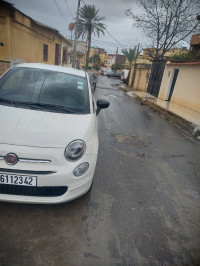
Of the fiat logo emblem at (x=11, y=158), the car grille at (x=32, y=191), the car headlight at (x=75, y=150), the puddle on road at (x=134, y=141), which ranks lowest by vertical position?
the puddle on road at (x=134, y=141)

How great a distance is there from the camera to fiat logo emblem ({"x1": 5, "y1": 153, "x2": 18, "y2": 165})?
1.95 meters

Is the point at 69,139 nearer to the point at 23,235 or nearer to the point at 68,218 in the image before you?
the point at 68,218

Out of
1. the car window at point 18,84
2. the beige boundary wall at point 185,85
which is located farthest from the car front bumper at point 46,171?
the beige boundary wall at point 185,85

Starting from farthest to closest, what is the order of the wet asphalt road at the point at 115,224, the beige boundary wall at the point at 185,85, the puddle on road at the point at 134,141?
the beige boundary wall at the point at 185,85 → the puddle on road at the point at 134,141 → the wet asphalt road at the point at 115,224

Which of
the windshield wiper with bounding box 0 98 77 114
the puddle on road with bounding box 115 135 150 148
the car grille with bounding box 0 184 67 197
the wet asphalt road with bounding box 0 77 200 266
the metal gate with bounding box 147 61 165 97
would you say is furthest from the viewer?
the metal gate with bounding box 147 61 165 97

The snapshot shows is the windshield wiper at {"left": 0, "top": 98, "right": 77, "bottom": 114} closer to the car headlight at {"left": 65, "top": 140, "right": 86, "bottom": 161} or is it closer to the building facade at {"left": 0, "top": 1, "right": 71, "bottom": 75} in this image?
the car headlight at {"left": 65, "top": 140, "right": 86, "bottom": 161}

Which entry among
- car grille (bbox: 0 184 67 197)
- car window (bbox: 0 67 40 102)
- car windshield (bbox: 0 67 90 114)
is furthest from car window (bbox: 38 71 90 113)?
car grille (bbox: 0 184 67 197)

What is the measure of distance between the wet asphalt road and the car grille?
393mm

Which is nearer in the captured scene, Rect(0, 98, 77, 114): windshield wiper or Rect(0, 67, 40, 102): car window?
Rect(0, 98, 77, 114): windshield wiper

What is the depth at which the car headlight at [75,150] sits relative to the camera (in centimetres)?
212

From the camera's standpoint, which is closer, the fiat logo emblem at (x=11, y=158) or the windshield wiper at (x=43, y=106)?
the fiat logo emblem at (x=11, y=158)

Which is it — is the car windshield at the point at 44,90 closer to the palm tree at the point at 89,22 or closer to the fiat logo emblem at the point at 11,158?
the fiat logo emblem at the point at 11,158

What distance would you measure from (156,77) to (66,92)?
16.1m

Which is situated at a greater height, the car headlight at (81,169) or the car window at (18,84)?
the car window at (18,84)
